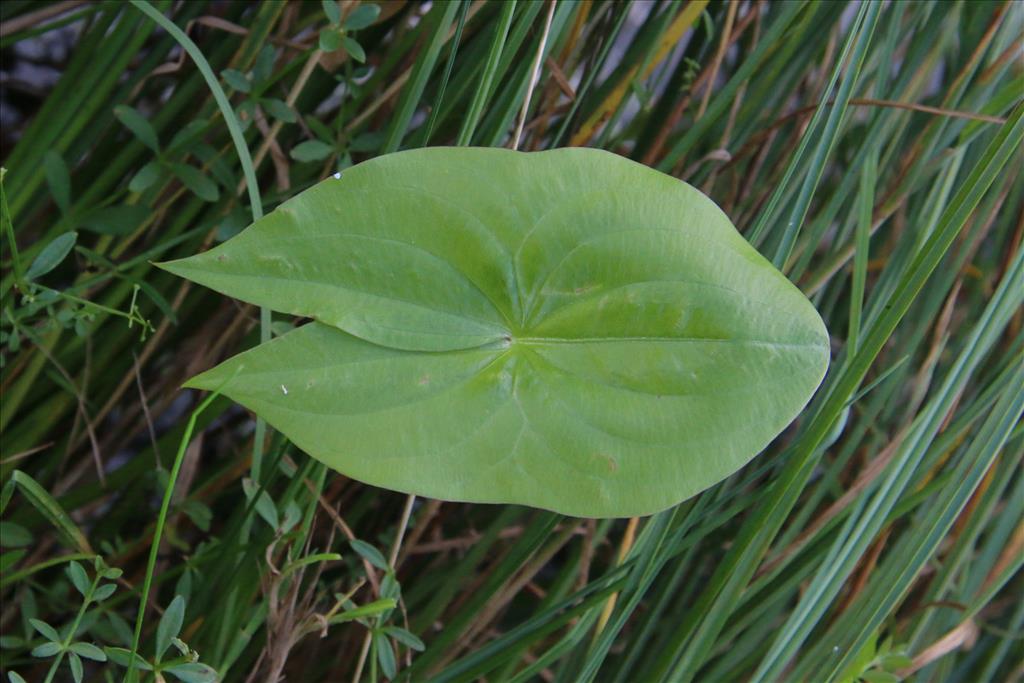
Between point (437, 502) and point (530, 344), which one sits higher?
point (530, 344)

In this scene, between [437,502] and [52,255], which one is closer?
[52,255]

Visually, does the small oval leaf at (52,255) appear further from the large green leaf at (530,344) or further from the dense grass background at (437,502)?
the large green leaf at (530,344)

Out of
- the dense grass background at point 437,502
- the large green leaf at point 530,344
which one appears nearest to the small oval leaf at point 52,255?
the dense grass background at point 437,502

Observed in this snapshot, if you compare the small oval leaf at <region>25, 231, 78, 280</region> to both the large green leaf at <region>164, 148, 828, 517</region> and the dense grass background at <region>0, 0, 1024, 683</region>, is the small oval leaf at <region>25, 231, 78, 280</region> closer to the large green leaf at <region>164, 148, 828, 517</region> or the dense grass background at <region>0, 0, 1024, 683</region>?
the dense grass background at <region>0, 0, 1024, 683</region>

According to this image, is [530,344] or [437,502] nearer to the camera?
Answer: [530,344]
